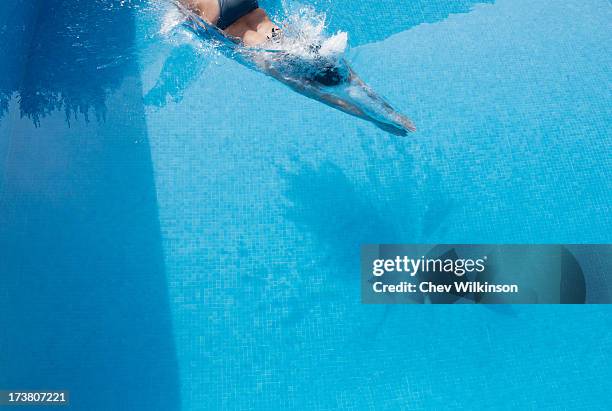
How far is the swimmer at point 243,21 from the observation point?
5.99 meters

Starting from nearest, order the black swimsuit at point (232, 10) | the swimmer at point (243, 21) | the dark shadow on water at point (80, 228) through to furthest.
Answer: the dark shadow on water at point (80, 228) < the black swimsuit at point (232, 10) < the swimmer at point (243, 21)

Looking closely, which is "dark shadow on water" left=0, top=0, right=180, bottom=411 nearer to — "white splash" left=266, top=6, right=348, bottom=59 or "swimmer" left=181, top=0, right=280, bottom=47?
"swimmer" left=181, top=0, right=280, bottom=47

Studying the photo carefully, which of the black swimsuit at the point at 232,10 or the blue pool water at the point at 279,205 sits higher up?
→ the black swimsuit at the point at 232,10

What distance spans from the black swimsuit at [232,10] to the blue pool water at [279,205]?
1.32ft

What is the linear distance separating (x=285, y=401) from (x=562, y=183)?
352 cm

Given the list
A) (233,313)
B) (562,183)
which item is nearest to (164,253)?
(233,313)

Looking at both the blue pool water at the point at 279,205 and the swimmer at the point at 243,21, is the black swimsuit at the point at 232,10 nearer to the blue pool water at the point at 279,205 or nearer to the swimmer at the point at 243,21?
the swimmer at the point at 243,21

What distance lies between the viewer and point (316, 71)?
5.93m

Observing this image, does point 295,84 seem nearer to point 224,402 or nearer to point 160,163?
point 160,163

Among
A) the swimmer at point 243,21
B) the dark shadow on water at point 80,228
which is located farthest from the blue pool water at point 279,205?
the swimmer at point 243,21

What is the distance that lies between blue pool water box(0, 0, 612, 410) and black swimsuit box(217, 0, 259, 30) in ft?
1.32

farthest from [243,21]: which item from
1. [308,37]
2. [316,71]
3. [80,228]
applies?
[80,228]

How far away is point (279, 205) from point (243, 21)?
2.23m

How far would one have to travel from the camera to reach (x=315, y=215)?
5.36 m
